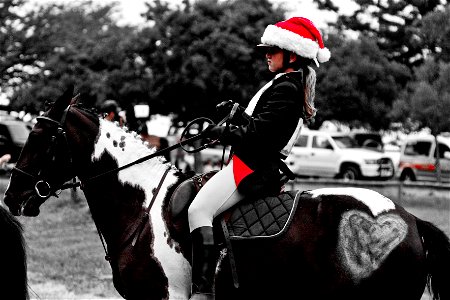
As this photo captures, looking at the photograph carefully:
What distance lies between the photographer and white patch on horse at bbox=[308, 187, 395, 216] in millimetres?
5098

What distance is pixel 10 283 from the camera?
4.99 meters

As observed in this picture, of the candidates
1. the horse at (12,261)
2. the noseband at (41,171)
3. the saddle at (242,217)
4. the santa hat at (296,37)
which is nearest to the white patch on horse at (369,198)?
the saddle at (242,217)

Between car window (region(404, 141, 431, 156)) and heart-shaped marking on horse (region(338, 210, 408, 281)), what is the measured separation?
80.4ft

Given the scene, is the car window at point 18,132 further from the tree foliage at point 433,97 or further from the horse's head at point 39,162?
the horse's head at point 39,162

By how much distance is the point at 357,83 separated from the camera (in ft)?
110

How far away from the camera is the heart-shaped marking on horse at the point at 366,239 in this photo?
497 cm

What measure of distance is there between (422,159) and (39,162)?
24865mm

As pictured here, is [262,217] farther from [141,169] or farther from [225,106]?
[141,169]

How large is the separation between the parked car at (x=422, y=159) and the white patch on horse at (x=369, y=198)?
23.8 metres

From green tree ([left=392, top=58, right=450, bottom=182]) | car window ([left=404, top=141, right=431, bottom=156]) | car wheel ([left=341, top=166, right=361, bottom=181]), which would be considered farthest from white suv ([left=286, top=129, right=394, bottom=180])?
green tree ([left=392, top=58, right=450, bottom=182])

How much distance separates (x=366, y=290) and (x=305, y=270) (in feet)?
1.36

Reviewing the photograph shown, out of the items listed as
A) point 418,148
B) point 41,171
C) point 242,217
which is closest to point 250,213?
point 242,217

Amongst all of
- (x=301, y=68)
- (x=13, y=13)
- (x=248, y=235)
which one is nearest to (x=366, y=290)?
(x=248, y=235)

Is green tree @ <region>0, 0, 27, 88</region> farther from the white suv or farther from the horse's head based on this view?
the horse's head
